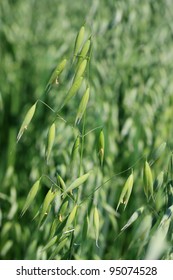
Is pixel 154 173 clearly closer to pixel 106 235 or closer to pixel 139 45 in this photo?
pixel 106 235

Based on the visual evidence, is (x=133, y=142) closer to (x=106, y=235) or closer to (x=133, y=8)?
(x=106, y=235)

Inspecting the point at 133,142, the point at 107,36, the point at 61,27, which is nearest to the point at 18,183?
the point at 133,142

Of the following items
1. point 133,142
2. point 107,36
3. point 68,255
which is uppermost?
point 107,36

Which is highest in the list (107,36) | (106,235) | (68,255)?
(107,36)

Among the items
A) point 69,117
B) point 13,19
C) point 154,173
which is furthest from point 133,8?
point 13,19

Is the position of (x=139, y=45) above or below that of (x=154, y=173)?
above

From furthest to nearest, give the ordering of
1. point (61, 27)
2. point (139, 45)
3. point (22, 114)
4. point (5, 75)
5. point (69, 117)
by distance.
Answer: point (61, 27)
point (5, 75)
point (22, 114)
point (139, 45)
point (69, 117)

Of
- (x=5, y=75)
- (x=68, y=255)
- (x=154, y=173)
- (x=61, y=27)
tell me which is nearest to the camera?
(x=68, y=255)

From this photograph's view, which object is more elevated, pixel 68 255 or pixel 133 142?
pixel 68 255

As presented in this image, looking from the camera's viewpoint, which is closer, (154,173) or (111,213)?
(111,213)
